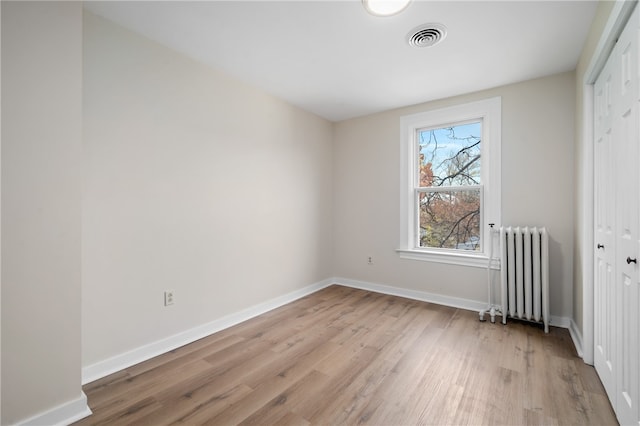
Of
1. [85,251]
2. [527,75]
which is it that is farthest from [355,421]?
[527,75]

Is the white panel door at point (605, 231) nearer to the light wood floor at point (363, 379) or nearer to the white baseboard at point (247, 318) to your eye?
the light wood floor at point (363, 379)

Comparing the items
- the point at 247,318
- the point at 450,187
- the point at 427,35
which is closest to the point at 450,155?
the point at 450,187

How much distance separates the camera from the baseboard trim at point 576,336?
2234 millimetres

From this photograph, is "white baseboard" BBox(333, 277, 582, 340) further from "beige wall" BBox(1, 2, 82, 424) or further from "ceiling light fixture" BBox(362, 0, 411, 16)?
"beige wall" BBox(1, 2, 82, 424)

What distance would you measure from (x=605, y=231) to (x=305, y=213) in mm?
2855

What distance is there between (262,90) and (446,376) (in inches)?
122

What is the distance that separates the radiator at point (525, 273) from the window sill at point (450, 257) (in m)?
0.25

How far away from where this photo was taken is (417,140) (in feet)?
12.3

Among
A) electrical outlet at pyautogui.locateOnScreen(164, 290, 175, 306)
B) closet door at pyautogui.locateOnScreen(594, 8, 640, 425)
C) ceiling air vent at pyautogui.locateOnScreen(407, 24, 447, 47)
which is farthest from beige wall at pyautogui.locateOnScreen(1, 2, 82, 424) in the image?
closet door at pyautogui.locateOnScreen(594, 8, 640, 425)

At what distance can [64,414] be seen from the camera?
155 cm

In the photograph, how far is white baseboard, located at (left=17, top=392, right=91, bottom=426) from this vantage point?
1.47 metres

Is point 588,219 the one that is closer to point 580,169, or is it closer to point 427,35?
point 580,169

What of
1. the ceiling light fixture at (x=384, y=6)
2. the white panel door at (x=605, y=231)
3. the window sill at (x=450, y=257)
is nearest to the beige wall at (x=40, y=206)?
the ceiling light fixture at (x=384, y=6)

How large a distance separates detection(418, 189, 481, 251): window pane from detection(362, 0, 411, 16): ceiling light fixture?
2.21 metres
